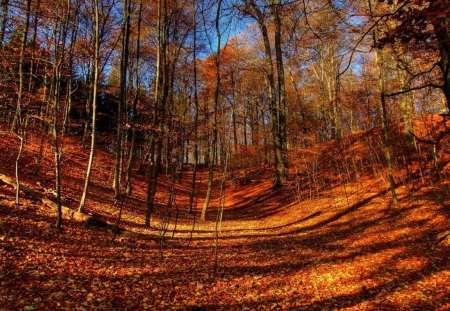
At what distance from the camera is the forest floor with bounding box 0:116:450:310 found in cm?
495

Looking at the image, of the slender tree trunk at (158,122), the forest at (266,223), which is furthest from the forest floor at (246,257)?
the slender tree trunk at (158,122)

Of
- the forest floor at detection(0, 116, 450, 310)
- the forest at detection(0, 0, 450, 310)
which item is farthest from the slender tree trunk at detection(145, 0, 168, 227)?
the forest floor at detection(0, 116, 450, 310)

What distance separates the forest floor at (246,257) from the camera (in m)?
4.95

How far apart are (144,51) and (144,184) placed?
1100 cm

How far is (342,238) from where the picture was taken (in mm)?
8828

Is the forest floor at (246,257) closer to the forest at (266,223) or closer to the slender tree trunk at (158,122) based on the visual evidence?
the forest at (266,223)

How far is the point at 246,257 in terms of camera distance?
7875mm

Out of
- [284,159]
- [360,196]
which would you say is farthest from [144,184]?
[360,196]

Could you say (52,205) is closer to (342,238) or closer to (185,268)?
(185,268)

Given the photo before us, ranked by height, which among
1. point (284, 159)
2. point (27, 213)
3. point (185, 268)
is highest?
point (284, 159)

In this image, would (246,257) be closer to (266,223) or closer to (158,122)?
(266,223)

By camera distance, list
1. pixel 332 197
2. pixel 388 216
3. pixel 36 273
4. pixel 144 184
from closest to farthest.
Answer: pixel 36 273 → pixel 388 216 → pixel 332 197 → pixel 144 184

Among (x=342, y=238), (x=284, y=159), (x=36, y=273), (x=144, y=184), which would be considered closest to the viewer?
(x=36, y=273)

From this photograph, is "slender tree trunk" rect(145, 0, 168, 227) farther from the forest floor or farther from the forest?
the forest floor
